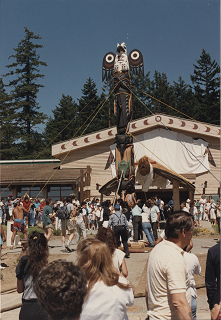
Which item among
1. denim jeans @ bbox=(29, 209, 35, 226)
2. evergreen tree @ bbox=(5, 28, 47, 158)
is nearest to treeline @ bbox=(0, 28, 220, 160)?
evergreen tree @ bbox=(5, 28, 47, 158)

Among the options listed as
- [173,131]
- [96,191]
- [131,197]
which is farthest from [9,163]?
[131,197]

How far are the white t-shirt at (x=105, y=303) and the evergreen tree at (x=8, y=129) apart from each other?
36734 mm

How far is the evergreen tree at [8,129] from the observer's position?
124 ft

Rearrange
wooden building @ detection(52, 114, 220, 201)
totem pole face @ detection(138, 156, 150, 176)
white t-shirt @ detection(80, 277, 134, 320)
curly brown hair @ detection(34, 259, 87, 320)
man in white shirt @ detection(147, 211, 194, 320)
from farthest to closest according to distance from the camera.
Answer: wooden building @ detection(52, 114, 220, 201), totem pole face @ detection(138, 156, 150, 176), man in white shirt @ detection(147, 211, 194, 320), white t-shirt @ detection(80, 277, 134, 320), curly brown hair @ detection(34, 259, 87, 320)

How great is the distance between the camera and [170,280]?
8.70ft

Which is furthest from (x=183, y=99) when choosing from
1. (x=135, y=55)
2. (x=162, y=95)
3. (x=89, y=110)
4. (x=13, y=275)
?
(x=13, y=275)

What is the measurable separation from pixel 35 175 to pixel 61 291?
21.3 meters

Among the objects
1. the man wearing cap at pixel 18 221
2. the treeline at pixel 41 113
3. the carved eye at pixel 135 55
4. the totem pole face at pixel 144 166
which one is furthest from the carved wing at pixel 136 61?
the treeline at pixel 41 113

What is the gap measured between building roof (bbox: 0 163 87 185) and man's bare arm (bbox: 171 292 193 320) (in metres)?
17.7

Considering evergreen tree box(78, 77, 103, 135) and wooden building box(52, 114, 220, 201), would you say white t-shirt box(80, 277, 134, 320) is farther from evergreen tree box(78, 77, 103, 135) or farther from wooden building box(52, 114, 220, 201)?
evergreen tree box(78, 77, 103, 135)

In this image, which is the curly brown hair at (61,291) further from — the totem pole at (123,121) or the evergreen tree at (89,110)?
the evergreen tree at (89,110)

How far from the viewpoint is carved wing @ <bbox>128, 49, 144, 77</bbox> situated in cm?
1367

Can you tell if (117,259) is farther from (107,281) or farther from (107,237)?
(107,281)

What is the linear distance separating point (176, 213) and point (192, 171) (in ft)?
64.5
